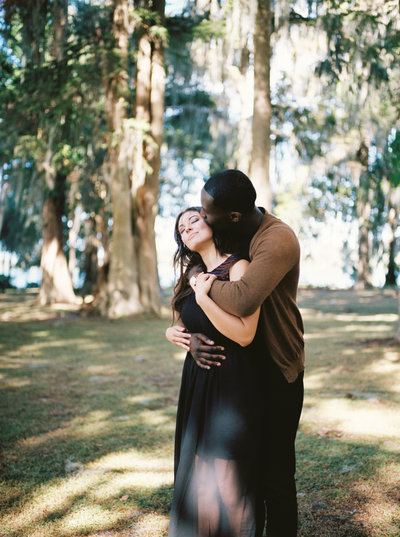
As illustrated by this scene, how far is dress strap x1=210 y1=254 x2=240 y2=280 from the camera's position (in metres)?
2.31

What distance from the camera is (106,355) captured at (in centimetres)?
830

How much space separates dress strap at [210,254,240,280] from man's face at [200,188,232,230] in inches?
5.5

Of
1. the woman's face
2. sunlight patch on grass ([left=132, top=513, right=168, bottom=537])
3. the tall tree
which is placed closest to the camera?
the woman's face

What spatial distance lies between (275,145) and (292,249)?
15191mm

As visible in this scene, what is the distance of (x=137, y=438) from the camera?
445cm

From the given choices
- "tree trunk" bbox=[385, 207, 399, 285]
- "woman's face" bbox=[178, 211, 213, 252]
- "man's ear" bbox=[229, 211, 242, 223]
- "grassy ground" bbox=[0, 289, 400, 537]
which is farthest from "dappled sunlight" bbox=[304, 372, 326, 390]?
"tree trunk" bbox=[385, 207, 399, 285]

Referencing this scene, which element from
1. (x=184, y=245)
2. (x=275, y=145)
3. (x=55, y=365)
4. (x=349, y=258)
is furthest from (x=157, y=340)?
(x=349, y=258)

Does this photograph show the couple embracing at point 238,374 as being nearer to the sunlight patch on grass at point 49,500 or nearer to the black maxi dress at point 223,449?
the black maxi dress at point 223,449

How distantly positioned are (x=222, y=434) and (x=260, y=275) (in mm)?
699

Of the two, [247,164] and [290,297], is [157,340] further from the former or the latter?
[290,297]

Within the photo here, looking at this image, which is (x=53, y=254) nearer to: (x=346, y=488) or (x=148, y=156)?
(x=148, y=156)

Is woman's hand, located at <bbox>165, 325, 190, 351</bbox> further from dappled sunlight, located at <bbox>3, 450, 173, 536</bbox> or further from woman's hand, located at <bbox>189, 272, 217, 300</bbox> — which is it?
dappled sunlight, located at <bbox>3, 450, 173, 536</bbox>

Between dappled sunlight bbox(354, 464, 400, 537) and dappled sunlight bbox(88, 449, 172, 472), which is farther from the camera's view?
dappled sunlight bbox(88, 449, 172, 472)

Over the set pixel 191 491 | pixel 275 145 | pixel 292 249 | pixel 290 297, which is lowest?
pixel 191 491
